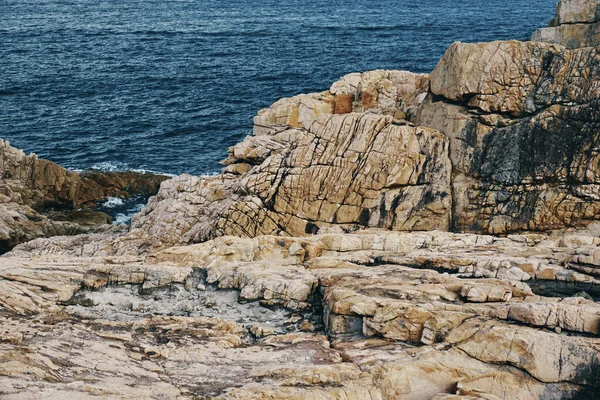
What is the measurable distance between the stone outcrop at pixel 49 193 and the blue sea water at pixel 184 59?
13.1 ft

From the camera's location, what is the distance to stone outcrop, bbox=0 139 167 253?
5306 centimetres

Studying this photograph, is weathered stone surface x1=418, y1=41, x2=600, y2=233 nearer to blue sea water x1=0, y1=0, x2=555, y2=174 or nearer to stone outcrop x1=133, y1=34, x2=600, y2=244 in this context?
stone outcrop x1=133, y1=34, x2=600, y2=244

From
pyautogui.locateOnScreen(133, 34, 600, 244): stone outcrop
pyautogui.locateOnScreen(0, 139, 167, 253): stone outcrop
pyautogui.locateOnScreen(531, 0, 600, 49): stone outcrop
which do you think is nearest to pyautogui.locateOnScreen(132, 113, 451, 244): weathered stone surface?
pyautogui.locateOnScreen(133, 34, 600, 244): stone outcrop

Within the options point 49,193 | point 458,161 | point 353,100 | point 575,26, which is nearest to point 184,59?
point 49,193

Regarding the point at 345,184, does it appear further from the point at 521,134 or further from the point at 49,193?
the point at 49,193

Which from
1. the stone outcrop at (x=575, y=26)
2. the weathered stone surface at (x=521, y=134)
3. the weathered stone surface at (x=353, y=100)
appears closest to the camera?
the weathered stone surface at (x=521, y=134)

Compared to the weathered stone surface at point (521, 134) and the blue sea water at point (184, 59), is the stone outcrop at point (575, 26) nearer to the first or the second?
the weathered stone surface at point (521, 134)

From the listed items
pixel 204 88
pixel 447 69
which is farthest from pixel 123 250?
pixel 204 88

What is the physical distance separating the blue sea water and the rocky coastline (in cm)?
2636

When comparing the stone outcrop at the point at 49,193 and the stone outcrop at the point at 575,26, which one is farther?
the stone outcrop at the point at 49,193

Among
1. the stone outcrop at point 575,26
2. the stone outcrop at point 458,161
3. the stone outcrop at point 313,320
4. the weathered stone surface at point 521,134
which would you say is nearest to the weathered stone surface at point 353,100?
the stone outcrop at point 458,161

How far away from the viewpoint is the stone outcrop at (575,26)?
41969 millimetres

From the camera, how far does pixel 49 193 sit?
60.1 meters

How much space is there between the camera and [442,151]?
36.9m
